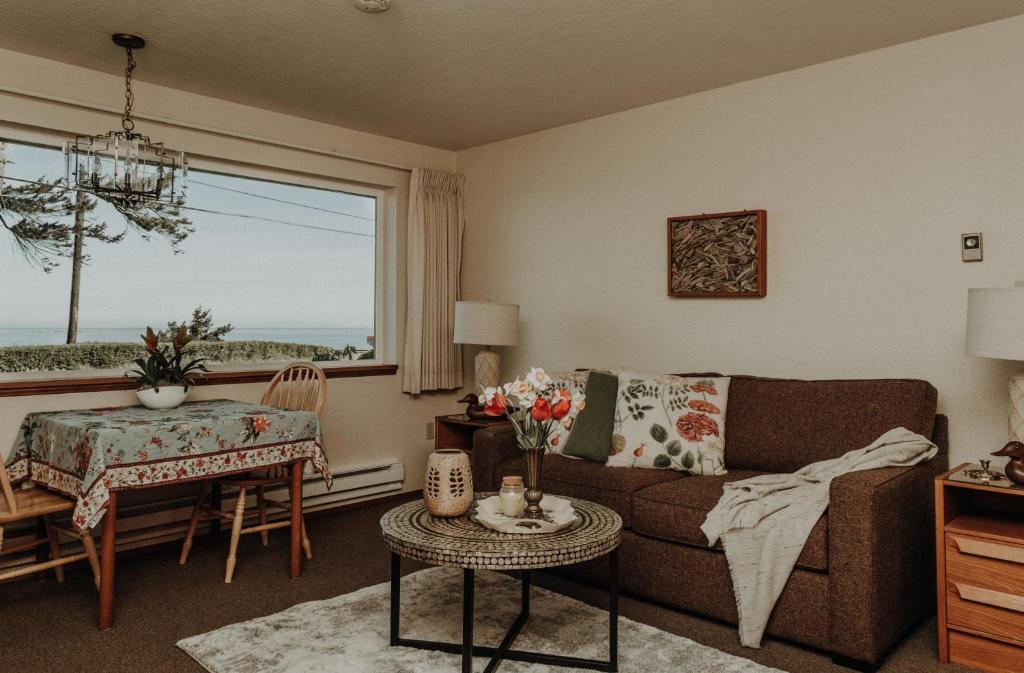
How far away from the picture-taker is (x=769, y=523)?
8.39 ft

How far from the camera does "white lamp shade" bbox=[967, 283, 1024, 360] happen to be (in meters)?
2.39

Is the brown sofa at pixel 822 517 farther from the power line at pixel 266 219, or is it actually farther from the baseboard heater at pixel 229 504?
the power line at pixel 266 219

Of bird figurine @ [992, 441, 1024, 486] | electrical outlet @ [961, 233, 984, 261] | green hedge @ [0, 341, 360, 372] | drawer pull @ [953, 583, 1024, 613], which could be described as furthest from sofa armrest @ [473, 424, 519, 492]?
electrical outlet @ [961, 233, 984, 261]

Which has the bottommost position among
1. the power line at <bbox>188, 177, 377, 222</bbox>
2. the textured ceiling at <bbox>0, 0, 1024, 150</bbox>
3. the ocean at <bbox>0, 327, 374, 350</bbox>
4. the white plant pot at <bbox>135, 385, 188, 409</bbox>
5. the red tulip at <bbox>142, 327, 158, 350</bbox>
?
the white plant pot at <bbox>135, 385, 188, 409</bbox>

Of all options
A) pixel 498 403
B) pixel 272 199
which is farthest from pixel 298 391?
pixel 498 403

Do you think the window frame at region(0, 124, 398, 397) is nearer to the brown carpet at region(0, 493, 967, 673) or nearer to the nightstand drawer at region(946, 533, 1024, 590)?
the brown carpet at region(0, 493, 967, 673)

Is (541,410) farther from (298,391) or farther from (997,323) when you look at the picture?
(298,391)

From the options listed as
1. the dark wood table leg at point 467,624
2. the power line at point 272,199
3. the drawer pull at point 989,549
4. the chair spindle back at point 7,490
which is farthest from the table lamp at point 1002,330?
the power line at point 272,199

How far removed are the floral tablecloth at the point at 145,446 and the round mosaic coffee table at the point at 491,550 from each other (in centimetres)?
97

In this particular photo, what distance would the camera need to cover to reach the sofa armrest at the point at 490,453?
354cm

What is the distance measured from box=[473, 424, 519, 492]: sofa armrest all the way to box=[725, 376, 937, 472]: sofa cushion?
1.04 meters

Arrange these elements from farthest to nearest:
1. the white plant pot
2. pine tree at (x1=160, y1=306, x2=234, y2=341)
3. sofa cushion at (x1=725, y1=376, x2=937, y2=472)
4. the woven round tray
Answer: pine tree at (x1=160, y1=306, x2=234, y2=341) < the white plant pot < sofa cushion at (x1=725, y1=376, x2=937, y2=472) < the woven round tray

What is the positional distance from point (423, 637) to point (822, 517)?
1.47 metres

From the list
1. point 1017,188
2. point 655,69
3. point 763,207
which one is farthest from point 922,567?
point 655,69
